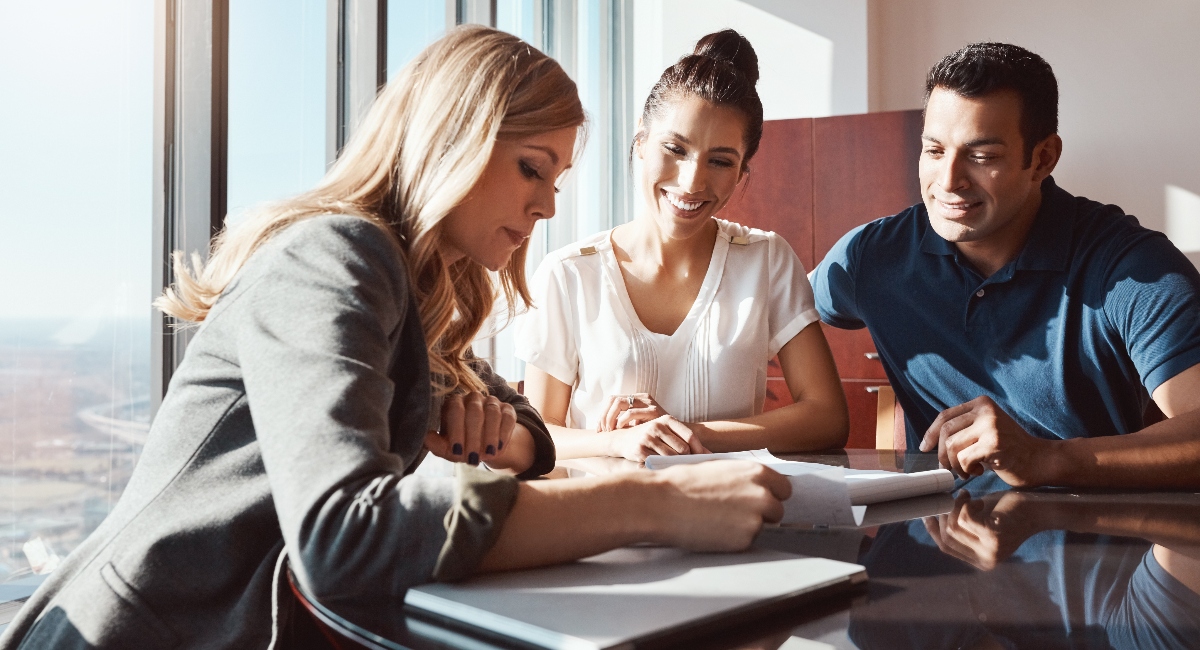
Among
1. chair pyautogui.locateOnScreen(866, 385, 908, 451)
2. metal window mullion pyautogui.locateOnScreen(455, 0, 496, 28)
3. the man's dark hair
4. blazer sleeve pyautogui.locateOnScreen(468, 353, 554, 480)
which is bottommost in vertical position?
chair pyautogui.locateOnScreen(866, 385, 908, 451)

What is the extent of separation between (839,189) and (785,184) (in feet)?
0.72

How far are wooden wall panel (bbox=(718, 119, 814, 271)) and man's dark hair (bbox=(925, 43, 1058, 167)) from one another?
203 centimetres

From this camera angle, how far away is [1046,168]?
70.4 inches

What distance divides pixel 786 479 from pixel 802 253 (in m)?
3.09

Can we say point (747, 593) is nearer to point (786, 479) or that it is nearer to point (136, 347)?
point (786, 479)

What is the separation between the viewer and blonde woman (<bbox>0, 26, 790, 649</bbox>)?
0.71 metres

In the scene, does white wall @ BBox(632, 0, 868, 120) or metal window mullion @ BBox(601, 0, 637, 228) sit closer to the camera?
white wall @ BBox(632, 0, 868, 120)

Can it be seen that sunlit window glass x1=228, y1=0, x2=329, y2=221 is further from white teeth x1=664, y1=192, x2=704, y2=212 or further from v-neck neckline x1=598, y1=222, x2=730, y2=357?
white teeth x1=664, y1=192, x2=704, y2=212

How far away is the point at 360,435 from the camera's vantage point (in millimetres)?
723

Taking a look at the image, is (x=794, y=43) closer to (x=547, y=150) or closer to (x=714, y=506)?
(x=547, y=150)

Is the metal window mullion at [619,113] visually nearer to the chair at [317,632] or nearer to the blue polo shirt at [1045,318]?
the blue polo shirt at [1045,318]

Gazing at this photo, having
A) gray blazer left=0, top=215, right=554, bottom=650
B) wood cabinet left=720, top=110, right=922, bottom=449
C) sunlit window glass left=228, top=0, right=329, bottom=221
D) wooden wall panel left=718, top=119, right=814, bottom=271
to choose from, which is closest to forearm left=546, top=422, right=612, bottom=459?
gray blazer left=0, top=215, right=554, bottom=650

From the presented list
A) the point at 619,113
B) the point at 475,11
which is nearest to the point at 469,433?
the point at 475,11

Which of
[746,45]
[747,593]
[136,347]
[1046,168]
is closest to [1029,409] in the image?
[1046,168]
